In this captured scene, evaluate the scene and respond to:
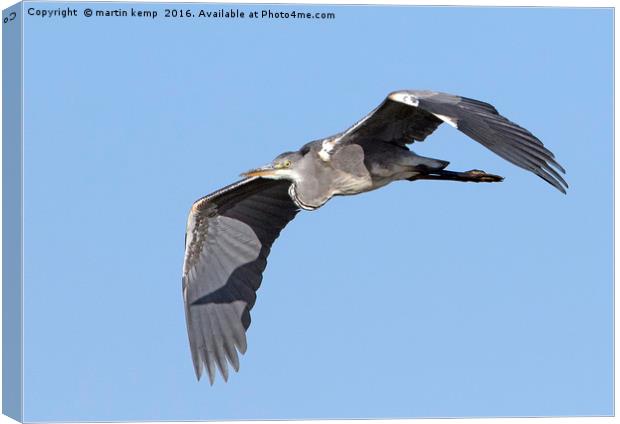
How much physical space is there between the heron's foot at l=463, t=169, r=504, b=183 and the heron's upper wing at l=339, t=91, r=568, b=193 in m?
0.41

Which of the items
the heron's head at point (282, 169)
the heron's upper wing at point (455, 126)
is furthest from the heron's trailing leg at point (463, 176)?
the heron's head at point (282, 169)

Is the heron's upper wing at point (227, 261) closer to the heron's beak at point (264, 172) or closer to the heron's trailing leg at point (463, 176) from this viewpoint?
the heron's beak at point (264, 172)

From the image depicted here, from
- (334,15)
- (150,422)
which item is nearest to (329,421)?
(150,422)

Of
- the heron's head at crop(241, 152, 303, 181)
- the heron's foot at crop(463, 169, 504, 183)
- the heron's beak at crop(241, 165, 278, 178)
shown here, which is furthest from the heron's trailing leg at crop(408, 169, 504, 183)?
the heron's beak at crop(241, 165, 278, 178)

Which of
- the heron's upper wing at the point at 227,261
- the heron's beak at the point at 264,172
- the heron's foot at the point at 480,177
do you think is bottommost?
the heron's upper wing at the point at 227,261

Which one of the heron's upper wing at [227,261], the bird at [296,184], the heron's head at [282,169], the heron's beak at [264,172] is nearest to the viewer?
the bird at [296,184]

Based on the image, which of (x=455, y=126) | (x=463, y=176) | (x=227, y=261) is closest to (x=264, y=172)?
(x=227, y=261)

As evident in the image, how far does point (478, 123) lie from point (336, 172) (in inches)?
61.5

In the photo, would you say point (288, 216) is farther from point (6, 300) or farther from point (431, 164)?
point (6, 300)

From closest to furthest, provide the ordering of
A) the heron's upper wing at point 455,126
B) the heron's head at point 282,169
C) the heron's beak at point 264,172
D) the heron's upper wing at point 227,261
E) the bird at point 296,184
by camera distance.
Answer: the heron's upper wing at point 455,126, the bird at point 296,184, the heron's head at point 282,169, the heron's beak at point 264,172, the heron's upper wing at point 227,261

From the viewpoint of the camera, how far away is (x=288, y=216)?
10.8 metres

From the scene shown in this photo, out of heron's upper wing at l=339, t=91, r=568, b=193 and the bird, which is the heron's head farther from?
heron's upper wing at l=339, t=91, r=568, b=193

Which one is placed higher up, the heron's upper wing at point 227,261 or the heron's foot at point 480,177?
the heron's foot at point 480,177

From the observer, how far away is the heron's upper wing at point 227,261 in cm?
1063
